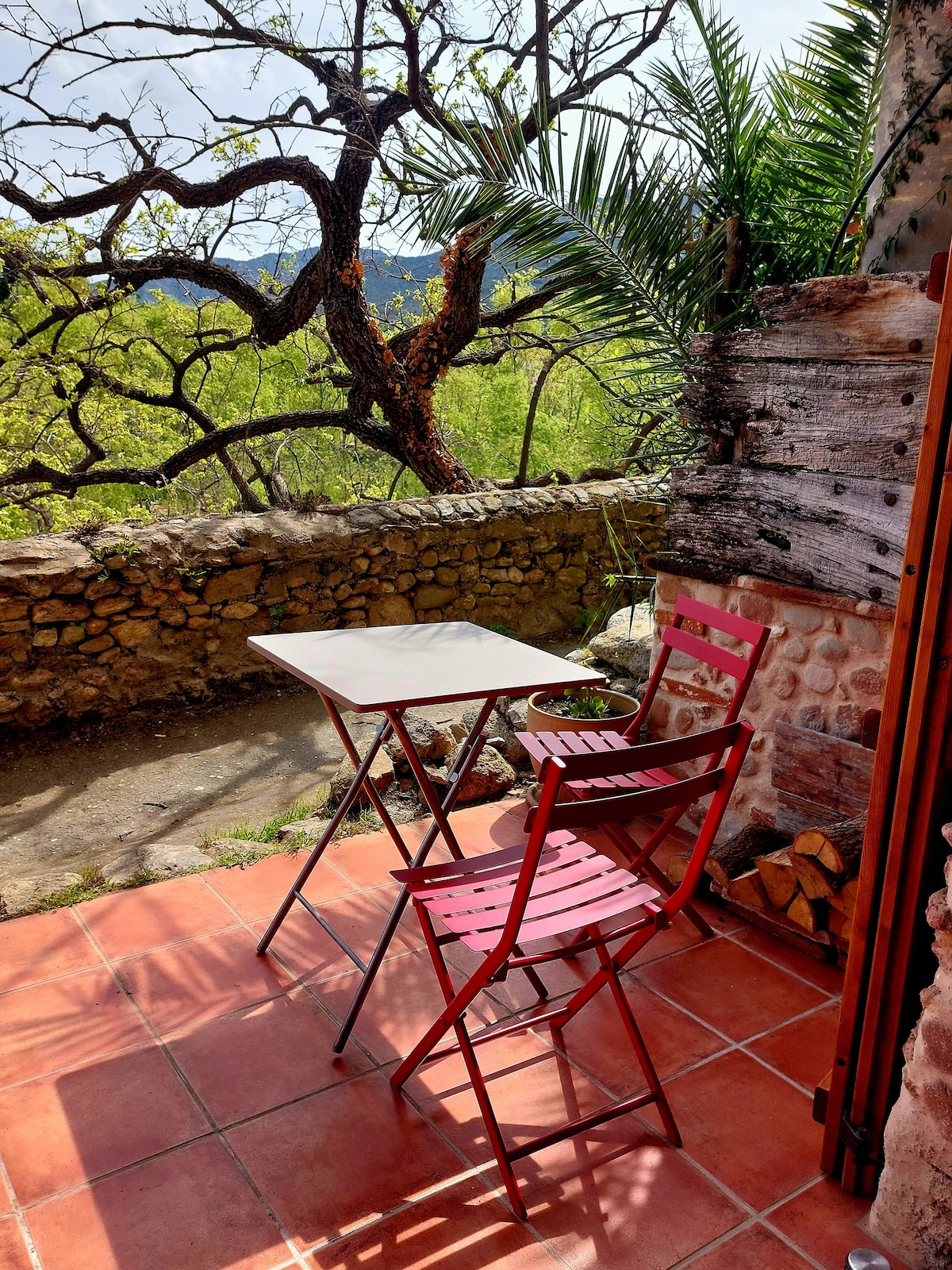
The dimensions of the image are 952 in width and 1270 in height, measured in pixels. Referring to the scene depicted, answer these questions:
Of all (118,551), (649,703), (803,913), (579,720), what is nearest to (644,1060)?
(803,913)

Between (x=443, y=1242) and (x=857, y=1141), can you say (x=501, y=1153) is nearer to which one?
(x=443, y=1242)

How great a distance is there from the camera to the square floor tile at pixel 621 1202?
1.61 meters

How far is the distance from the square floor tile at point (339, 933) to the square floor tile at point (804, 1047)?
979mm

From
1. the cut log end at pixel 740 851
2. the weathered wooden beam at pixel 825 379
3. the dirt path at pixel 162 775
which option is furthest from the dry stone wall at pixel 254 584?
the cut log end at pixel 740 851

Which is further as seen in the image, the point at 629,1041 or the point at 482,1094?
the point at 629,1041

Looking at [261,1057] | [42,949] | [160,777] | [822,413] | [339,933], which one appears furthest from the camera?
[160,777]

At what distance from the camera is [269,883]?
2.93 meters

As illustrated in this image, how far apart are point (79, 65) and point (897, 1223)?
791cm

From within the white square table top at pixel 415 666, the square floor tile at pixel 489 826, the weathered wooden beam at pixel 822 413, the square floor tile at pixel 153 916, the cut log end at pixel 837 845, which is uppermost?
the weathered wooden beam at pixel 822 413

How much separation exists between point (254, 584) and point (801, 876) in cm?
369

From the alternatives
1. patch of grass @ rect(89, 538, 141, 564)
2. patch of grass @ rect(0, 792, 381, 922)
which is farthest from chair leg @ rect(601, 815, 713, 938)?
patch of grass @ rect(89, 538, 141, 564)

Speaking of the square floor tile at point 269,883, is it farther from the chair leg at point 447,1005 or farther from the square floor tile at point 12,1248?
the square floor tile at point 12,1248

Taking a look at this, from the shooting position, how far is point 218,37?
22.6ft

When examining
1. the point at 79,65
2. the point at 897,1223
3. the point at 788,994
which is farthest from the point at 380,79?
the point at 897,1223
